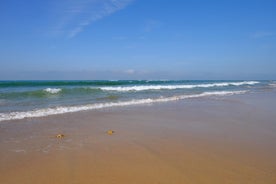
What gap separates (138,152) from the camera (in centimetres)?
402

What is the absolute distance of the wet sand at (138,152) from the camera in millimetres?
3037

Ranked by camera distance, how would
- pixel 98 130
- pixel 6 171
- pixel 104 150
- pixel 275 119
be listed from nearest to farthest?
pixel 6 171, pixel 104 150, pixel 98 130, pixel 275 119

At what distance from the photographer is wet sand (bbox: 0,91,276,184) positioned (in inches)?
120

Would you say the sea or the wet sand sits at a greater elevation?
the sea

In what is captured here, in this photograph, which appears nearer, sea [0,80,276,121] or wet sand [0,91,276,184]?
wet sand [0,91,276,184]

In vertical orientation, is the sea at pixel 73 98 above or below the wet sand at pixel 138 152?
above

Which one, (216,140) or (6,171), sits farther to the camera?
(216,140)

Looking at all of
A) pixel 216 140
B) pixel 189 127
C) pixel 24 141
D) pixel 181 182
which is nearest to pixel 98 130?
pixel 24 141

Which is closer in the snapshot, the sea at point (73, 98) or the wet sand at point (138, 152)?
the wet sand at point (138, 152)

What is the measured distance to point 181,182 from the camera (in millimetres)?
2881

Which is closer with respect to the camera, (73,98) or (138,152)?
(138,152)

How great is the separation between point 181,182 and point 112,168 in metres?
0.92

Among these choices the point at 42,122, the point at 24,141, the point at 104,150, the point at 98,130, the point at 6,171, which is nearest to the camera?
the point at 6,171

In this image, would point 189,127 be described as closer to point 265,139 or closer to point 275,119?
point 265,139
